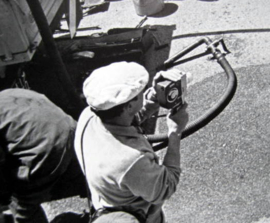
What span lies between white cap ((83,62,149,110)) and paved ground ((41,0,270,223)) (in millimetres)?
1897

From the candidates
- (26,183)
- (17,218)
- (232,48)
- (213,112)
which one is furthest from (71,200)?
(232,48)

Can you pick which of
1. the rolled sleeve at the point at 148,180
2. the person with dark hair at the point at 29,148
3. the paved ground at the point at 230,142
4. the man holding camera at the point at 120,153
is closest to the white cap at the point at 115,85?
the man holding camera at the point at 120,153

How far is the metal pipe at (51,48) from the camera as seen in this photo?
3.83m

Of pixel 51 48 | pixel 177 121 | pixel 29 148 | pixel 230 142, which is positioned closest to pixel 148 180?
pixel 177 121

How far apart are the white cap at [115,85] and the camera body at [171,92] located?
0.23 metres

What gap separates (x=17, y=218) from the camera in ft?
10.2

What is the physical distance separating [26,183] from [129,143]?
4.51 ft

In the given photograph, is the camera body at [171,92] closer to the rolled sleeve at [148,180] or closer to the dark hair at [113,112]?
the dark hair at [113,112]

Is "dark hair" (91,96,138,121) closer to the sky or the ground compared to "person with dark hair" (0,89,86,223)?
closer to the sky

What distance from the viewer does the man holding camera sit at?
5.81 feet

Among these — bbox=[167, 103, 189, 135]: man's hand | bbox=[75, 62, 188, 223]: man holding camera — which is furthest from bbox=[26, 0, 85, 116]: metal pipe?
bbox=[167, 103, 189, 135]: man's hand

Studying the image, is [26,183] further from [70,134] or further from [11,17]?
[11,17]

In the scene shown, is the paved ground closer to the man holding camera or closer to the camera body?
the man holding camera

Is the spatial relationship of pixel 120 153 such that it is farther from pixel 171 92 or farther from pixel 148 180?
pixel 171 92
